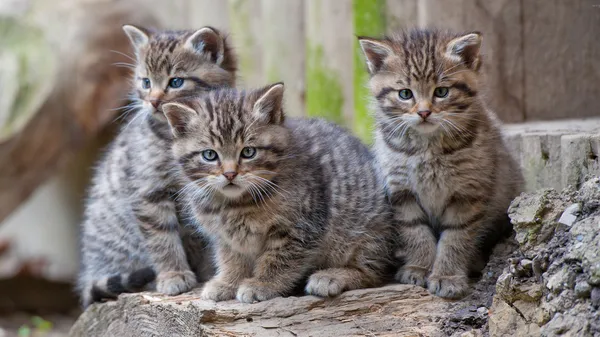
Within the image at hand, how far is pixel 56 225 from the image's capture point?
10.1 metres

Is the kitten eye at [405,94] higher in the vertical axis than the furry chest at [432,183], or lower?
higher

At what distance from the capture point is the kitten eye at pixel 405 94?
4.31 m

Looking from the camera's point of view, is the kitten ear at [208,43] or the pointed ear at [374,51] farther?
the kitten ear at [208,43]

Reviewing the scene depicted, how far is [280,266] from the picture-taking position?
4293 millimetres

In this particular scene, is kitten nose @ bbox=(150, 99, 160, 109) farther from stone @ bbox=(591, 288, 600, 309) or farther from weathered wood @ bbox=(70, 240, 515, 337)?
stone @ bbox=(591, 288, 600, 309)

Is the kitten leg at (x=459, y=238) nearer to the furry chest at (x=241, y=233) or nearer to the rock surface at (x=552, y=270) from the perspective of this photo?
the rock surface at (x=552, y=270)

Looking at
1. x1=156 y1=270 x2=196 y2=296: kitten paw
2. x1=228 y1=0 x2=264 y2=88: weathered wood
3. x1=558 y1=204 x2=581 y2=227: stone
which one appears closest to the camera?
x1=558 y1=204 x2=581 y2=227: stone

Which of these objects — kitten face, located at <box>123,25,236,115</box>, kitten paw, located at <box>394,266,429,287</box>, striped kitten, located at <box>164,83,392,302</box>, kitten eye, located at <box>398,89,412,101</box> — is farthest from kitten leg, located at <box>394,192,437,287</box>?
kitten face, located at <box>123,25,236,115</box>

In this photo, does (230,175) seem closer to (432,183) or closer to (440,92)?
(432,183)

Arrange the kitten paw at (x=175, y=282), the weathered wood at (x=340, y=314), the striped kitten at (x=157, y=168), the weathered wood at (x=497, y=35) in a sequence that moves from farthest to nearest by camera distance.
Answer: the weathered wood at (x=497, y=35), the striped kitten at (x=157, y=168), the kitten paw at (x=175, y=282), the weathered wood at (x=340, y=314)

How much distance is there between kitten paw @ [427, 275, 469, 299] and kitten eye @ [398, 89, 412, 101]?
0.96 meters

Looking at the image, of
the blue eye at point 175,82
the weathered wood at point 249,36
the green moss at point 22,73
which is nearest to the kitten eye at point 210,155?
the blue eye at point 175,82

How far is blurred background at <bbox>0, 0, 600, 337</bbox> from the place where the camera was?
225 inches

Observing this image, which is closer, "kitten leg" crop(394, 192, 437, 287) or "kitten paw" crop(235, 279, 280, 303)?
"kitten paw" crop(235, 279, 280, 303)
